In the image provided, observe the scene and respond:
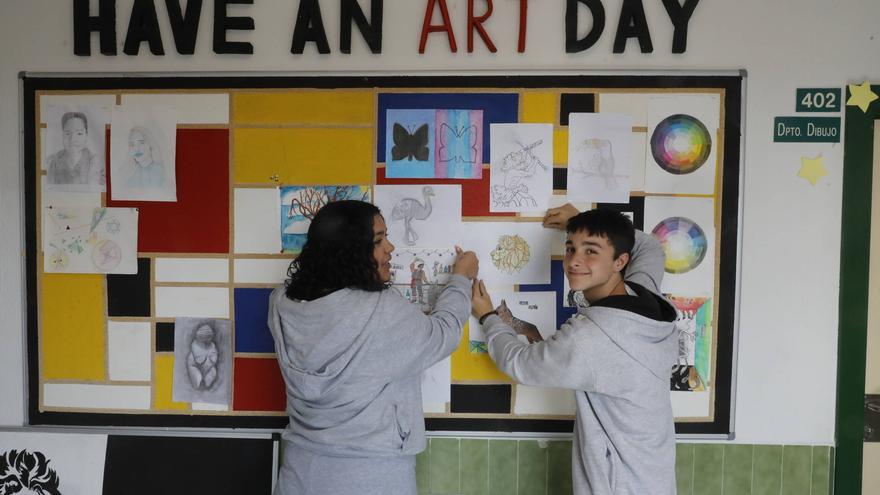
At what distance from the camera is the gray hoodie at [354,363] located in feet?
4.93

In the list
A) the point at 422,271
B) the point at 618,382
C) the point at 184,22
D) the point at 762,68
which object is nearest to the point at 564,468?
the point at 618,382

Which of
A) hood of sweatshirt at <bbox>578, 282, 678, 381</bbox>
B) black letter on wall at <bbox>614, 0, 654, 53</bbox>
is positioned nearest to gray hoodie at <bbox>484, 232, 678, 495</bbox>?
hood of sweatshirt at <bbox>578, 282, 678, 381</bbox>

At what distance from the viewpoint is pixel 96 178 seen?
80.1 inches

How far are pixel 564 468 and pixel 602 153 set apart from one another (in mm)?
1178

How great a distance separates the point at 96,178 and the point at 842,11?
2.82 m

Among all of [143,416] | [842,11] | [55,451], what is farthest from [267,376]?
[842,11]

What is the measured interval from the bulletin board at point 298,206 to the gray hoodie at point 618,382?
447 millimetres

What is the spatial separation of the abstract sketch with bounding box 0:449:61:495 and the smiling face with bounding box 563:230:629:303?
6.99 feet

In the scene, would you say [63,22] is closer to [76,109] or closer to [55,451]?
[76,109]

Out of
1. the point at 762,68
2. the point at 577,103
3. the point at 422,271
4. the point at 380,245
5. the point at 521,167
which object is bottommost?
the point at 422,271

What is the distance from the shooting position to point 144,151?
202 cm

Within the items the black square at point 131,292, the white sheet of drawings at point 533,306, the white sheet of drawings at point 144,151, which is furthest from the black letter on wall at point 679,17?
the black square at point 131,292

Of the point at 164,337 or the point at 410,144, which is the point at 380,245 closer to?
the point at 410,144

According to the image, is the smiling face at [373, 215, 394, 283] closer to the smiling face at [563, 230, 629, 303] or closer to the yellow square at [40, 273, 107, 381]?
the smiling face at [563, 230, 629, 303]
